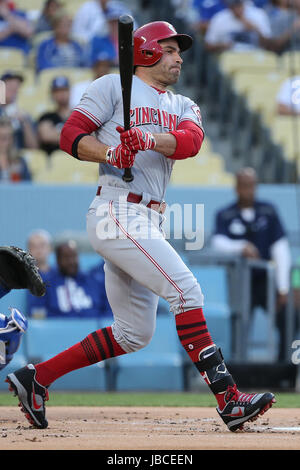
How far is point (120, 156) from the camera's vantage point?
4.07m

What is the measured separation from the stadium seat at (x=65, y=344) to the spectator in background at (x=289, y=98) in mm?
3527

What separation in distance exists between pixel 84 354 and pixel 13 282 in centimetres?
50

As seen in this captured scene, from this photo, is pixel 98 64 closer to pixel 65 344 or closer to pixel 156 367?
pixel 65 344

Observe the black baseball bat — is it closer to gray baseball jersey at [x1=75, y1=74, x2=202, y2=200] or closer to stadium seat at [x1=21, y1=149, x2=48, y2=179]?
gray baseball jersey at [x1=75, y1=74, x2=202, y2=200]

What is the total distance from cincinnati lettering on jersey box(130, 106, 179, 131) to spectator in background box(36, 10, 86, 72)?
18.9ft

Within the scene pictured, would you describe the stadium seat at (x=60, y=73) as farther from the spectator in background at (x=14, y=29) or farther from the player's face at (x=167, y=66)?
the player's face at (x=167, y=66)

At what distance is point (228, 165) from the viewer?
10031 mm

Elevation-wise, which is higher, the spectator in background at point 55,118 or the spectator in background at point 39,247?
the spectator in background at point 55,118

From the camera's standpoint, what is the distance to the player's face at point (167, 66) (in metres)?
4.50

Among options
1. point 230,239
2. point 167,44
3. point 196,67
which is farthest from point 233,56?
point 167,44

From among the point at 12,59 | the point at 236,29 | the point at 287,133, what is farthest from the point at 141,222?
the point at 236,29
